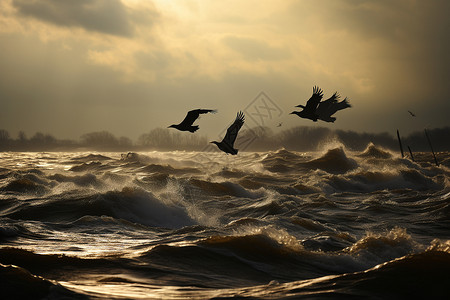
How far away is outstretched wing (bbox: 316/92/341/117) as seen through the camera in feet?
55.2

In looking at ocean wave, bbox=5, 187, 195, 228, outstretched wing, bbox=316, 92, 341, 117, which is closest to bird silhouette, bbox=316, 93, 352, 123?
outstretched wing, bbox=316, 92, 341, 117

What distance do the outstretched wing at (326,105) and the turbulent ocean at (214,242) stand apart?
3172mm

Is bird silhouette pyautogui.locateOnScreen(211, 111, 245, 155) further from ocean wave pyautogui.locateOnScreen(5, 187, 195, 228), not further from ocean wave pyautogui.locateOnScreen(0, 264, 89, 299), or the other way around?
ocean wave pyautogui.locateOnScreen(0, 264, 89, 299)

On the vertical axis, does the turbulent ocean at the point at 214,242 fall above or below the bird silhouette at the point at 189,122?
below

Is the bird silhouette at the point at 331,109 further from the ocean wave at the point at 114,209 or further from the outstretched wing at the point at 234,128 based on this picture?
the ocean wave at the point at 114,209

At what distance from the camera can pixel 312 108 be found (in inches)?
642

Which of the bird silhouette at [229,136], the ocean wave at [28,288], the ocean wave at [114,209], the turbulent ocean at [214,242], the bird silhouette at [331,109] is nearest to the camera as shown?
the ocean wave at [28,288]

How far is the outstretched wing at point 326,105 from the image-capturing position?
1683 centimetres

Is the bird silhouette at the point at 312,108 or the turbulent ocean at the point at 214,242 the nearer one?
the turbulent ocean at the point at 214,242

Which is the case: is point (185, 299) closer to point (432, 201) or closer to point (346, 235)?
point (346, 235)

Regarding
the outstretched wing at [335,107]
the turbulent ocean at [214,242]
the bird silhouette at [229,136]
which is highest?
the outstretched wing at [335,107]

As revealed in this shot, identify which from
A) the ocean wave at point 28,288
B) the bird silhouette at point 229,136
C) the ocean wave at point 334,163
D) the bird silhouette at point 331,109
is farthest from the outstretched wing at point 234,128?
the ocean wave at point 334,163

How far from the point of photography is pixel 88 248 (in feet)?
38.0

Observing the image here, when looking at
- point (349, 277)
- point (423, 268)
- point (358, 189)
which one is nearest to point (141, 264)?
point (349, 277)
